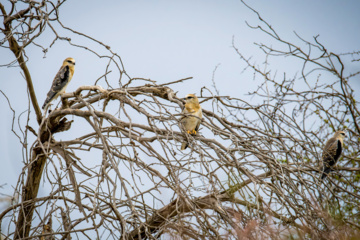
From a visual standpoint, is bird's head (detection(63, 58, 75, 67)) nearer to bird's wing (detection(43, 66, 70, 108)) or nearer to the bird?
the bird

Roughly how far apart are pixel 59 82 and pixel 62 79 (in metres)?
0.12

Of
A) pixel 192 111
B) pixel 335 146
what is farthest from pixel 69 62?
pixel 335 146

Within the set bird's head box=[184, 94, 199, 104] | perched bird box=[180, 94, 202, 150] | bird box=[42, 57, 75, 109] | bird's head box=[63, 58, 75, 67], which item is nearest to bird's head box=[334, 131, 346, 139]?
perched bird box=[180, 94, 202, 150]

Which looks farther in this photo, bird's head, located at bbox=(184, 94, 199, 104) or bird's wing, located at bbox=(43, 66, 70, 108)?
bird's wing, located at bbox=(43, 66, 70, 108)

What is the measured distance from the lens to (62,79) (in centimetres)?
593

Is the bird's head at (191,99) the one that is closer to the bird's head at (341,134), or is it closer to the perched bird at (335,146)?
the perched bird at (335,146)

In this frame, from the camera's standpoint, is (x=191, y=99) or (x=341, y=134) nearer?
(x=191, y=99)

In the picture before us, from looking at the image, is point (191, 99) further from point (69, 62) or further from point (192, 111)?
point (69, 62)

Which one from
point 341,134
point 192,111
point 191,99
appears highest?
point 191,99

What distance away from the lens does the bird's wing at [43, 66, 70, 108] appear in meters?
5.52

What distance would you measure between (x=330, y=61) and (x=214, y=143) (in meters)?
2.20

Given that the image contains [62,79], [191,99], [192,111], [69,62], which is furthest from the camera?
[69,62]

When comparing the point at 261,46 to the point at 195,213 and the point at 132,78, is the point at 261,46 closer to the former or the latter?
the point at 132,78

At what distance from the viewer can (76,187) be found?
→ 345cm
